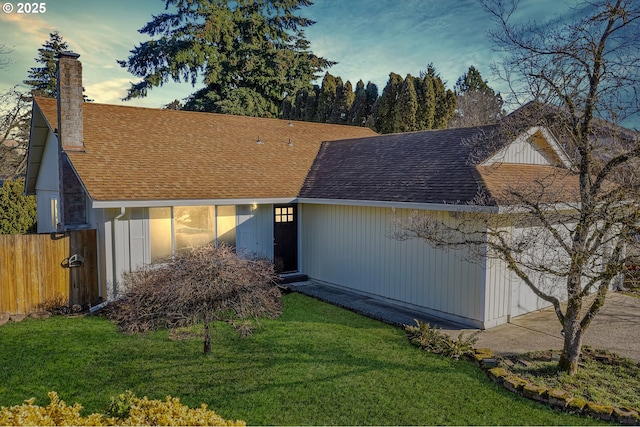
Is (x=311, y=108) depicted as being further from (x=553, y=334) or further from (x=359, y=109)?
(x=553, y=334)

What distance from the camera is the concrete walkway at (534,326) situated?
8.13 metres

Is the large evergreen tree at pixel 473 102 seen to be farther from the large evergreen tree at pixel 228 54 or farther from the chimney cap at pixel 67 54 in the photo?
the chimney cap at pixel 67 54

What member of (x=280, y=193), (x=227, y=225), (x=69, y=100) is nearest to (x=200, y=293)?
(x=227, y=225)

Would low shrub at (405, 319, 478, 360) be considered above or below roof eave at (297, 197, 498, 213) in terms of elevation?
below

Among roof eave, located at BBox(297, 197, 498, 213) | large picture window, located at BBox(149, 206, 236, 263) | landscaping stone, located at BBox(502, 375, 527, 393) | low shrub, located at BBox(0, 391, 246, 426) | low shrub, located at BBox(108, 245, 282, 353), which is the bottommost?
landscaping stone, located at BBox(502, 375, 527, 393)

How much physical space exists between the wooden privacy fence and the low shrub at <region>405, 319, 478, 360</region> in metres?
8.08

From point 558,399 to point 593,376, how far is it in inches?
54.6

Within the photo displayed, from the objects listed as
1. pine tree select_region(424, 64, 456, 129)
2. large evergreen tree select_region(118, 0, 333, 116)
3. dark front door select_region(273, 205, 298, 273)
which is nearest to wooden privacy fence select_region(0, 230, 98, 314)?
dark front door select_region(273, 205, 298, 273)

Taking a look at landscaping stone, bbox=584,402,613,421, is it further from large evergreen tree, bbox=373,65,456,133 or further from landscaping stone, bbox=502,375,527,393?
large evergreen tree, bbox=373,65,456,133

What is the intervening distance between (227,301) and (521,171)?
26.8ft

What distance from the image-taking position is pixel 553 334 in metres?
8.80

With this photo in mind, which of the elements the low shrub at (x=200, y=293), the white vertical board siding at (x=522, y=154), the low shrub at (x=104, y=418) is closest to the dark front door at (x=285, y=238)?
the low shrub at (x=200, y=293)

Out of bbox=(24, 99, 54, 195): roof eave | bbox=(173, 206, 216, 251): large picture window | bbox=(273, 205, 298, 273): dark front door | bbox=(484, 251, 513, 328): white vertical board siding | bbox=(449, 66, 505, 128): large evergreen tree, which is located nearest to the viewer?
bbox=(484, 251, 513, 328): white vertical board siding

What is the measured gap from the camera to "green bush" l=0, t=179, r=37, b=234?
18250 mm
